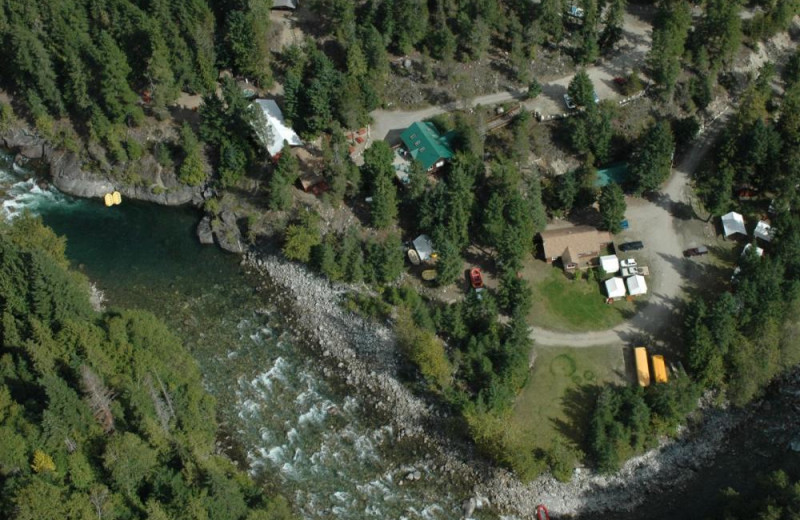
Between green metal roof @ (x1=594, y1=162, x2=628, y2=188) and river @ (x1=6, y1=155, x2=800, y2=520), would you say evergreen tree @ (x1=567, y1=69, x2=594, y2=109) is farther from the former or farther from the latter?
river @ (x1=6, y1=155, x2=800, y2=520)

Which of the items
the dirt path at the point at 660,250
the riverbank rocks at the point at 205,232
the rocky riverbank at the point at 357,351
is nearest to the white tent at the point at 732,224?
the dirt path at the point at 660,250

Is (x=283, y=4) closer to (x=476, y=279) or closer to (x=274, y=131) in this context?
(x=274, y=131)

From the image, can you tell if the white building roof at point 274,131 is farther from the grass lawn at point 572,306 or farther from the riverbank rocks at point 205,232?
the grass lawn at point 572,306

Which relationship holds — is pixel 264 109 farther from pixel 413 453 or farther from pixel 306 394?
→ pixel 413 453

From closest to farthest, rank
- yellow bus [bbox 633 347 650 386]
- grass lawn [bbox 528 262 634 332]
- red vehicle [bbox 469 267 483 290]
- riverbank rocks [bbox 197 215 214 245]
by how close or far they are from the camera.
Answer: yellow bus [bbox 633 347 650 386]
grass lawn [bbox 528 262 634 332]
red vehicle [bbox 469 267 483 290]
riverbank rocks [bbox 197 215 214 245]

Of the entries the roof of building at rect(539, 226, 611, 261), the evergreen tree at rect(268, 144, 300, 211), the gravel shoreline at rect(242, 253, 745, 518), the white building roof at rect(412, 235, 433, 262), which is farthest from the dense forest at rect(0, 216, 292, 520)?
the roof of building at rect(539, 226, 611, 261)

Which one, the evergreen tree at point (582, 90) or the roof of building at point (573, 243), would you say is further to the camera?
the evergreen tree at point (582, 90)
